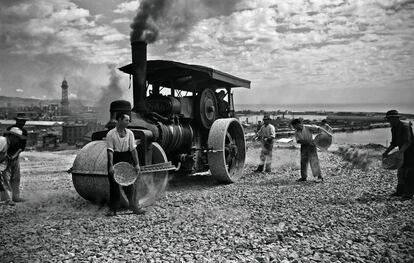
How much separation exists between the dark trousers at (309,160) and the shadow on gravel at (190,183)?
1998 mm

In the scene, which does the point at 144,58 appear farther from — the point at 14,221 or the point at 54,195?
the point at 14,221

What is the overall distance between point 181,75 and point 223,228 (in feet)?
14.5

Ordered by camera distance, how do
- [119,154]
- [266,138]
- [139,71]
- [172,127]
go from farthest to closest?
1. [266,138]
2. [172,127]
3. [139,71]
4. [119,154]

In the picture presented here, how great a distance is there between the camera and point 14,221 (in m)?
4.91

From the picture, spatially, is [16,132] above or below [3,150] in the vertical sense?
above

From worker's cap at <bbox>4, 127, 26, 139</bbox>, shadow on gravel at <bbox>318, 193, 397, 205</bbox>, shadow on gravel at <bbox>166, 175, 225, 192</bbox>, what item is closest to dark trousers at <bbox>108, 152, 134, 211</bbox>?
shadow on gravel at <bbox>166, 175, 225, 192</bbox>

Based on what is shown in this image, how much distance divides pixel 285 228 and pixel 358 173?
5.33m

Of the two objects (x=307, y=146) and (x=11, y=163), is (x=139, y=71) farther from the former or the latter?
(x=307, y=146)

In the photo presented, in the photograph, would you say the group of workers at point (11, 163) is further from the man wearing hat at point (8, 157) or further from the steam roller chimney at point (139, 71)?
the steam roller chimney at point (139, 71)

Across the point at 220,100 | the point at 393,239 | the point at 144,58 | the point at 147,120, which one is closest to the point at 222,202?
the point at 147,120

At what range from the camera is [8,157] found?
632 centimetres

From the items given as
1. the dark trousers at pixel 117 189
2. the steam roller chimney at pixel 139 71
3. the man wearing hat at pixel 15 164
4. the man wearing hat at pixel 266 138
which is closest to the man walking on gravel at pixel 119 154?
the dark trousers at pixel 117 189

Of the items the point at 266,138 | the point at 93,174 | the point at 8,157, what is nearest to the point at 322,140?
the point at 266,138

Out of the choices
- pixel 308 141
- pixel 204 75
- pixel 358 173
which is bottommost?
pixel 358 173
